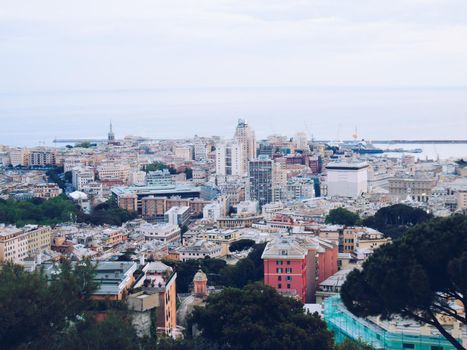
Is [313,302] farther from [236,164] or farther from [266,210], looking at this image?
[236,164]

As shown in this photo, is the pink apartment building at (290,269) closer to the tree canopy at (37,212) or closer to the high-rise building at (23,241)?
the high-rise building at (23,241)

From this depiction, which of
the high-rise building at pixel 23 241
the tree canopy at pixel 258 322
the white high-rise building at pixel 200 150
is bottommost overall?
the high-rise building at pixel 23 241

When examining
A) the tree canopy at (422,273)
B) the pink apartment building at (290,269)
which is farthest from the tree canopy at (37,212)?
the tree canopy at (422,273)

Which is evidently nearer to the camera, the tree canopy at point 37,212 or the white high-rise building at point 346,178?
the tree canopy at point 37,212

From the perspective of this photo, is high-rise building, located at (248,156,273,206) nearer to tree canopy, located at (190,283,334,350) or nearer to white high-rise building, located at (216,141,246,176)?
white high-rise building, located at (216,141,246,176)

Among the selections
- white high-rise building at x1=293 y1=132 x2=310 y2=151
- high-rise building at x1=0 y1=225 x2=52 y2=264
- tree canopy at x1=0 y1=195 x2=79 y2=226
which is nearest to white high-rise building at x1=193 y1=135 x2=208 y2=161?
white high-rise building at x1=293 y1=132 x2=310 y2=151

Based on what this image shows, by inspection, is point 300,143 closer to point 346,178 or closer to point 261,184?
point 346,178
